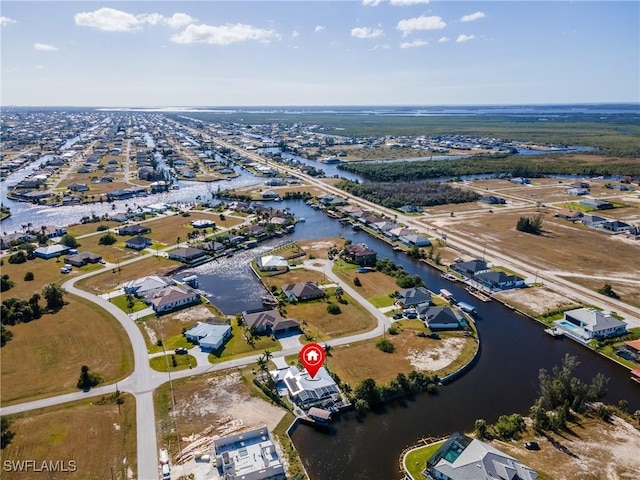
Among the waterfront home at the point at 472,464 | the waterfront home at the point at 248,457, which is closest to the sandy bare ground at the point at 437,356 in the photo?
the waterfront home at the point at 472,464

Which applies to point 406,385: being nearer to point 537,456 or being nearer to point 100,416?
point 537,456

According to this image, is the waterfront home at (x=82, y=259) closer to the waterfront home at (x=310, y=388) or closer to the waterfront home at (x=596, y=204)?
the waterfront home at (x=310, y=388)

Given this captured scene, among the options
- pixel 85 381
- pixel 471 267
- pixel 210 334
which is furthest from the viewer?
pixel 471 267

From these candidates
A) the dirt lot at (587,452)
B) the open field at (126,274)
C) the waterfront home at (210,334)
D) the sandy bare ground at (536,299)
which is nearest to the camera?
the dirt lot at (587,452)

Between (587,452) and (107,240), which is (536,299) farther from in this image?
(107,240)

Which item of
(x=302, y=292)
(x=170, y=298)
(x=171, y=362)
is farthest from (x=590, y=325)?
(x=170, y=298)

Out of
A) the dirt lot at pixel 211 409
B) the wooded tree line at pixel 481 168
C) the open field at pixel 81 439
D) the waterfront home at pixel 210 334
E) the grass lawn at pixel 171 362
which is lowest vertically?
the open field at pixel 81 439

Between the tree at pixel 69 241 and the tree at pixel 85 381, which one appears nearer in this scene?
the tree at pixel 85 381
